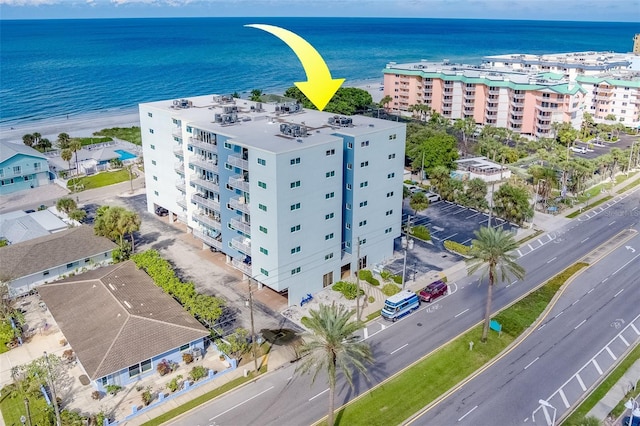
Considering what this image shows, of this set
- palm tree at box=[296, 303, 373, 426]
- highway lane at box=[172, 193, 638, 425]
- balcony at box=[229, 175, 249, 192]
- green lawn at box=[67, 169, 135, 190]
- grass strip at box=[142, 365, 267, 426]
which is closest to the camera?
palm tree at box=[296, 303, 373, 426]

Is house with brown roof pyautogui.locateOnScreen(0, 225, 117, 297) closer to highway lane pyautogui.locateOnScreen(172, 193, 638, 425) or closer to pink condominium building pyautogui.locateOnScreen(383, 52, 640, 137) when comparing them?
highway lane pyautogui.locateOnScreen(172, 193, 638, 425)

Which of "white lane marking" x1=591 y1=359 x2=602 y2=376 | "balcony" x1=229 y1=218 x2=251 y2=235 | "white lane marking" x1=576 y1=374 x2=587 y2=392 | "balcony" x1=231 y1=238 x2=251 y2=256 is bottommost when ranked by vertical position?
"white lane marking" x1=576 y1=374 x2=587 y2=392

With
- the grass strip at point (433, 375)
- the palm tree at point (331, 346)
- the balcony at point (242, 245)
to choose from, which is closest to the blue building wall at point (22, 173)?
the balcony at point (242, 245)

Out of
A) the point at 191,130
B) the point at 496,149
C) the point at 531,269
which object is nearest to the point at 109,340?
the point at 191,130

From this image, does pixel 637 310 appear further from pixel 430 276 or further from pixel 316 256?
pixel 316 256

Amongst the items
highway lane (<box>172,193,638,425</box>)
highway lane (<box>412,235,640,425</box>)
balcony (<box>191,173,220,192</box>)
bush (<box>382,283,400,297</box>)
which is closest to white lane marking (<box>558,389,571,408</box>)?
highway lane (<box>412,235,640,425</box>)

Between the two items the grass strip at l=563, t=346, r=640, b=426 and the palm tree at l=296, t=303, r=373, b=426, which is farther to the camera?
the grass strip at l=563, t=346, r=640, b=426
